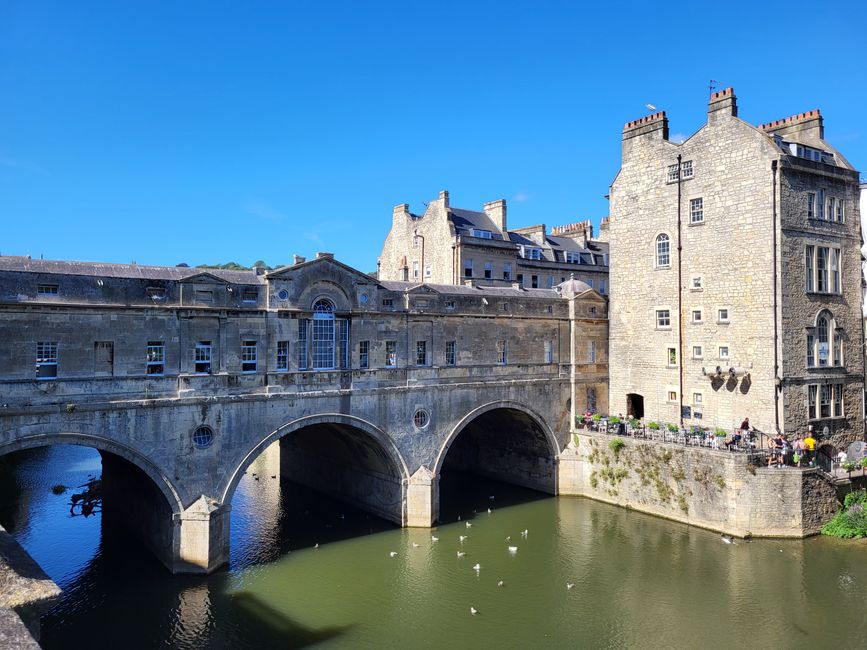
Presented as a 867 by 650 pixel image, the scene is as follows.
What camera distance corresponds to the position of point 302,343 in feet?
87.5

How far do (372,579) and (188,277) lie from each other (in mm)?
12986

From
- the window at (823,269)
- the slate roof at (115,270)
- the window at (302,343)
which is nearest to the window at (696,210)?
the window at (823,269)

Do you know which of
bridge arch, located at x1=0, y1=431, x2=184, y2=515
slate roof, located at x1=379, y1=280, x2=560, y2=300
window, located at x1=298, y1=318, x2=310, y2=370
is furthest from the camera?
slate roof, located at x1=379, y1=280, x2=560, y2=300

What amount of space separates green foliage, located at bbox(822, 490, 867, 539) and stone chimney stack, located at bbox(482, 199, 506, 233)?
28119 mm

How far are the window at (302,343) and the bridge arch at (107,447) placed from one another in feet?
21.6

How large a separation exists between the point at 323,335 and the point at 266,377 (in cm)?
313

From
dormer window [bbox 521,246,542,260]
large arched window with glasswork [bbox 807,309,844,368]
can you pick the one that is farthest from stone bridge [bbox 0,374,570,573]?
dormer window [bbox 521,246,542,260]

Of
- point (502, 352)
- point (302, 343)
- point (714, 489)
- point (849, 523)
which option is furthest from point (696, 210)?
point (302, 343)

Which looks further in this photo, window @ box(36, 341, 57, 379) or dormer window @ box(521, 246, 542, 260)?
dormer window @ box(521, 246, 542, 260)

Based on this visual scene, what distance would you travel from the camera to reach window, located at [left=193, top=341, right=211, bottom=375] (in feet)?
79.0

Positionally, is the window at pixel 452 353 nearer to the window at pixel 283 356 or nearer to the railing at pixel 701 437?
the window at pixel 283 356

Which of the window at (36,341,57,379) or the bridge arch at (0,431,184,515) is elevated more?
the window at (36,341,57,379)

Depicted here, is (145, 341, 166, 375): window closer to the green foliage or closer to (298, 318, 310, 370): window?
(298, 318, 310, 370): window

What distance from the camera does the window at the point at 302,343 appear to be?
26.5 m
